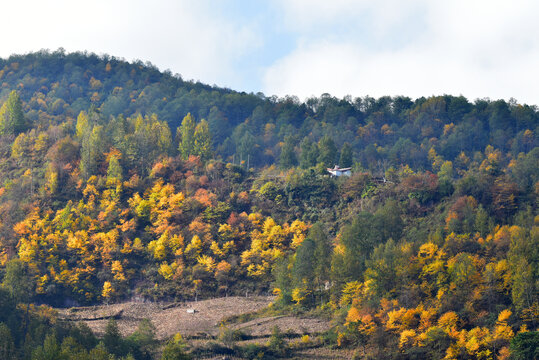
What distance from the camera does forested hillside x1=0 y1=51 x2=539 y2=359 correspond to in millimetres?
62625

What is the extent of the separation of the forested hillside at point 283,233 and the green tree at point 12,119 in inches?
7.7

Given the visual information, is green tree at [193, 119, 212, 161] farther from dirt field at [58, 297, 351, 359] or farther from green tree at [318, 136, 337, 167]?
dirt field at [58, 297, 351, 359]

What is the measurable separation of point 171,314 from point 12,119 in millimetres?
46697

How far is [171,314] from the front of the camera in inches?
2827

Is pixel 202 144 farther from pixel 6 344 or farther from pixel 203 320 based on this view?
pixel 6 344

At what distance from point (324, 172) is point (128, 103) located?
211 feet

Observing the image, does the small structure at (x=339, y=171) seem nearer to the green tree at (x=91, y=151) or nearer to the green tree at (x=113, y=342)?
the green tree at (x=91, y=151)

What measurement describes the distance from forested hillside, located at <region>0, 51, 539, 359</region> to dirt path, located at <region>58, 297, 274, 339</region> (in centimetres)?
250

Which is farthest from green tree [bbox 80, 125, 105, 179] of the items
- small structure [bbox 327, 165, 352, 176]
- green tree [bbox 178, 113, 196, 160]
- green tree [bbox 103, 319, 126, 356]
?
green tree [bbox 103, 319, 126, 356]

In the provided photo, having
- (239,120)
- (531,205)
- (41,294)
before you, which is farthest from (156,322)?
(239,120)

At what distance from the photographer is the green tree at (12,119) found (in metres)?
102

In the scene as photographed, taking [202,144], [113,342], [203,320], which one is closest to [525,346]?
[203,320]

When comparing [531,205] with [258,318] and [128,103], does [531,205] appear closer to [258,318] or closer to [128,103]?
[258,318]

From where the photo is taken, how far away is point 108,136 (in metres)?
97.0
